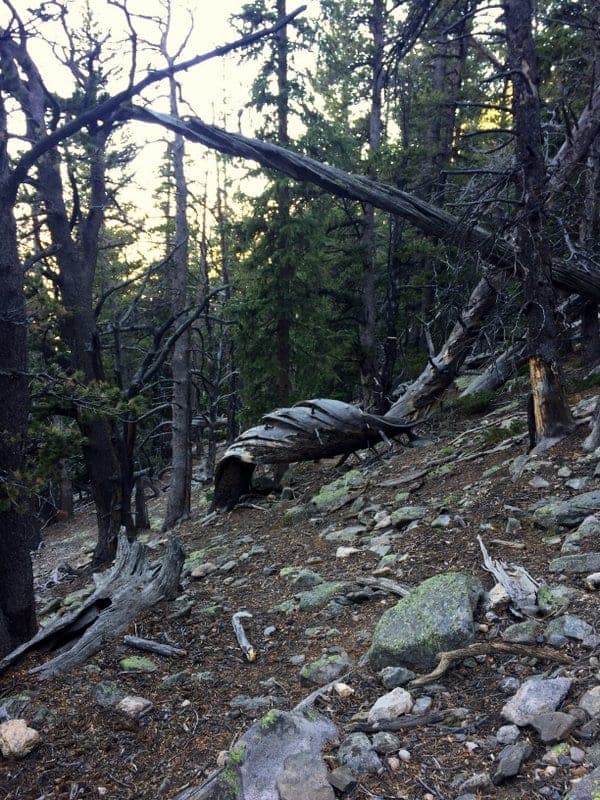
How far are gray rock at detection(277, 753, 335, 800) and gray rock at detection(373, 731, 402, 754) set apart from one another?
13.1 inches

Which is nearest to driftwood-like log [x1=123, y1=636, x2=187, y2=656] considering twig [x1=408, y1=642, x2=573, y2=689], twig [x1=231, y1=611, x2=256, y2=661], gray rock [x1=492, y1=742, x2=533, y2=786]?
twig [x1=231, y1=611, x2=256, y2=661]

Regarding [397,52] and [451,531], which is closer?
[451,531]

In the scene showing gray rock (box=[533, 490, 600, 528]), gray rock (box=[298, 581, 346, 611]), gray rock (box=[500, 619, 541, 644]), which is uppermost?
gray rock (box=[533, 490, 600, 528])

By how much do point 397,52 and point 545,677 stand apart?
7280mm

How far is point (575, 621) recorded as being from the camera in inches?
146

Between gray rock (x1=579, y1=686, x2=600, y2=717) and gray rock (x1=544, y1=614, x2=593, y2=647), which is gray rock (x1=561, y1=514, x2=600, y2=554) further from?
gray rock (x1=579, y1=686, x2=600, y2=717)

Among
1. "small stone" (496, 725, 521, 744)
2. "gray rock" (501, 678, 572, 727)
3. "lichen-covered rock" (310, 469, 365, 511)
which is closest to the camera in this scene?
"small stone" (496, 725, 521, 744)

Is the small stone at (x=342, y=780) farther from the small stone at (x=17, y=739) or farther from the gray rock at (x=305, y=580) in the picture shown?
the gray rock at (x=305, y=580)

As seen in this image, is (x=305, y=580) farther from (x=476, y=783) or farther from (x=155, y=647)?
(x=476, y=783)

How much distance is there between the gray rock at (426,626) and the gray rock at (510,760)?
106 centimetres

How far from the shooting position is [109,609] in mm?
5336

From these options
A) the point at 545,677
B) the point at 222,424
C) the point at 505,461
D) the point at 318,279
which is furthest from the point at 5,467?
the point at 222,424

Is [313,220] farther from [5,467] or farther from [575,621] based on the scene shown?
[575,621]

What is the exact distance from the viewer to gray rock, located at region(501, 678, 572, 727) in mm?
2941
